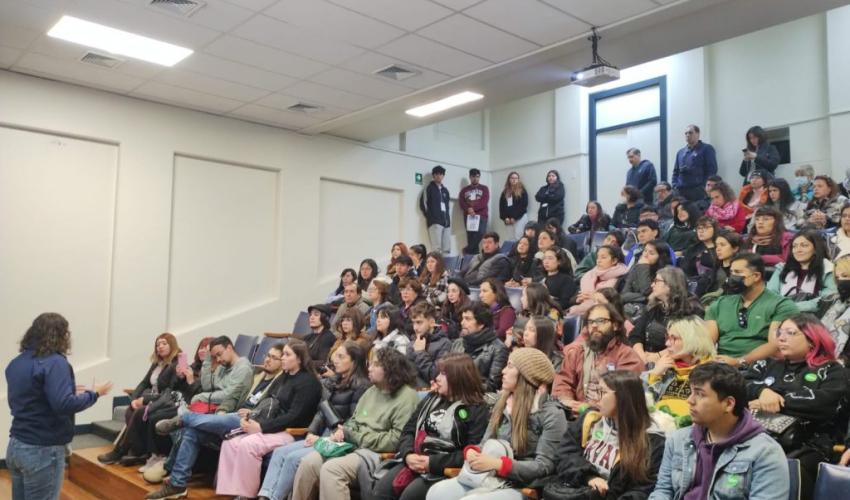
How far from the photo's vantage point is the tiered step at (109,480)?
449 cm

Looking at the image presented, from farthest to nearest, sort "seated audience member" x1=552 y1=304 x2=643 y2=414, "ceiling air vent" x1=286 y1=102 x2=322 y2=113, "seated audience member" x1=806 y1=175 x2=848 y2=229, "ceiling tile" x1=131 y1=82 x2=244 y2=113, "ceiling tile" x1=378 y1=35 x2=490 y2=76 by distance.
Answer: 1. "ceiling air vent" x1=286 y1=102 x2=322 y2=113
2. "ceiling tile" x1=131 y1=82 x2=244 y2=113
3. "seated audience member" x1=806 y1=175 x2=848 y2=229
4. "ceiling tile" x1=378 y1=35 x2=490 y2=76
5. "seated audience member" x1=552 y1=304 x2=643 y2=414

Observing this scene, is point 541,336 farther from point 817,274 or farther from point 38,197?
point 38,197

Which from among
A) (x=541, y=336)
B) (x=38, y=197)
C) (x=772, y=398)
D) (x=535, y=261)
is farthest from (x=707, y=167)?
(x=38, y=197)

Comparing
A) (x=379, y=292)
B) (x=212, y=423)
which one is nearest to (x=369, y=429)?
(x=212, y=423)

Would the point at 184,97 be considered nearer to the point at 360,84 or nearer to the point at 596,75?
the point at 360,84

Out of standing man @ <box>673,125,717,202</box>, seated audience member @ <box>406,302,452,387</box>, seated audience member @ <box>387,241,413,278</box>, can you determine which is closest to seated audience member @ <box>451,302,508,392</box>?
seated audience member @ <box>406,302,452,387</box>

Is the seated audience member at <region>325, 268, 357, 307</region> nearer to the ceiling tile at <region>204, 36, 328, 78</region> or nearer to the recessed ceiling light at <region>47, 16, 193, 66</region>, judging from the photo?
the ceiling tile at <region>204, 36, 328, 78</region>

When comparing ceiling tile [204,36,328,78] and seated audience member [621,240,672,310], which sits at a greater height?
ceiling tile [204,36,328,78]

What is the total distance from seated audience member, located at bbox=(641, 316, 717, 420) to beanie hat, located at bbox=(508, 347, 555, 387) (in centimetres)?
49

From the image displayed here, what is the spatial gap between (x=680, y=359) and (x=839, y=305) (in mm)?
943

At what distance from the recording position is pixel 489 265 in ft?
21.2

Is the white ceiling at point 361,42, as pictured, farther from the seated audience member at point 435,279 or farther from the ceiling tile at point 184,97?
the seated audience member at point 435,279

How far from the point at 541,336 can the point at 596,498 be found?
4.21ft

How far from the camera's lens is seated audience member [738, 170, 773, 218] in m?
5.81
